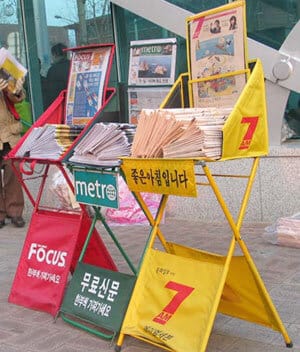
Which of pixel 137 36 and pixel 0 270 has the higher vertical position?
pixel 137 36

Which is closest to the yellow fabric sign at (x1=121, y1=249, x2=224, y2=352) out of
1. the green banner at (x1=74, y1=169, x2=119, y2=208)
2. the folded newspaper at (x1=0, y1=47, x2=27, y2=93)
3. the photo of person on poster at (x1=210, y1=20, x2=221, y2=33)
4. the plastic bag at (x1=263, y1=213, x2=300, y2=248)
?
the green banner at (x1=74, y1=169, x2=119, y2=208)

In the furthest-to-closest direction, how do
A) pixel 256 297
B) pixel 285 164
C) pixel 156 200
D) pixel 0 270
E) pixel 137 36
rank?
pixel 137 36 → pixel 156 200 → pixel 285 164 → pixel 0 270 → pixel 256 297

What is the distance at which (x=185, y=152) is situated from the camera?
312 centimetres

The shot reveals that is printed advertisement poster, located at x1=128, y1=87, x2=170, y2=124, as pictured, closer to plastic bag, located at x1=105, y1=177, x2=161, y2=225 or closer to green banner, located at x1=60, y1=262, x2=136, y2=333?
green banner, located at x1=60, y1=262, x2=136, y2=333

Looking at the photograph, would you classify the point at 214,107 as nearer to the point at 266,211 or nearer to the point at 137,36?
the point at 266,211

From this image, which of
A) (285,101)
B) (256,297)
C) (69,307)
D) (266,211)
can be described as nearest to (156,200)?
(266,211)

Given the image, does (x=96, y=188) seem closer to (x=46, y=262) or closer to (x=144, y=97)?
(x=46, y=262)

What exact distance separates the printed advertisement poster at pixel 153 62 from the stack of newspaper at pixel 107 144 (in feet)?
2.76

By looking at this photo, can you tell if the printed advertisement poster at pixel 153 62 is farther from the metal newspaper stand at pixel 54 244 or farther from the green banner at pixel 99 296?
the green banner at pixel 99 296

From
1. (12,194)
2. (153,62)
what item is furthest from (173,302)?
(12,194)

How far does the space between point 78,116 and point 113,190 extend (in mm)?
899

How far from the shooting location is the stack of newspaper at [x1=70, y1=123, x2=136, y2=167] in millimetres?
3525

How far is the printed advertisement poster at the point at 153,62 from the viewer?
432 cm

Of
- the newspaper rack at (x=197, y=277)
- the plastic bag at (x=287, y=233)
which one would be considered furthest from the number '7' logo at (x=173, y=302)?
the plastic bag at (x=287, y=233)
